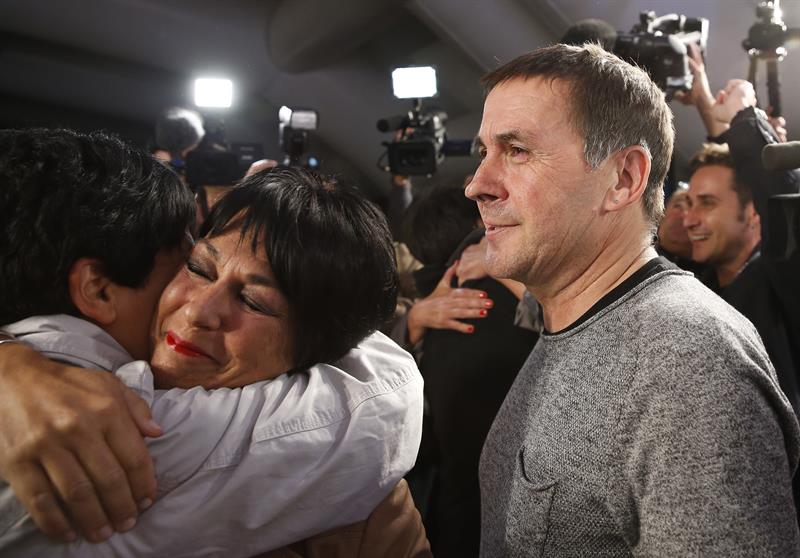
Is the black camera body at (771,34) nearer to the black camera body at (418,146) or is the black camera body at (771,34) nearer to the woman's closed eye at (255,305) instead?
the black camera body at (418,146)

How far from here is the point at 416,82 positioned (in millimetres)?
3254

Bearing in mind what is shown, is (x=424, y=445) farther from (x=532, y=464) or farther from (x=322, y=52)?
(x=322, y=52)

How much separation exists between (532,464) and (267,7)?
18.3 ft

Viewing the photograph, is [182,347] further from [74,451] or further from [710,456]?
[710,456]

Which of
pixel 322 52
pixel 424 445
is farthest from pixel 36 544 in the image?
pixel 322 52

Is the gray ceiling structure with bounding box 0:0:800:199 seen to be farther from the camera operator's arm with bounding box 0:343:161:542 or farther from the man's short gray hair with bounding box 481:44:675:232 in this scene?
the camera operator's arm with bounding box 0:343:161:542

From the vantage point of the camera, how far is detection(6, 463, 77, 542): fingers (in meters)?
0.71

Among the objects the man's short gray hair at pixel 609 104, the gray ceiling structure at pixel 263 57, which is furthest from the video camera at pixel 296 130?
the gray ceiling structure at pixel 263 57

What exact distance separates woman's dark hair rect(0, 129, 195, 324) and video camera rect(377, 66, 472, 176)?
2.21m

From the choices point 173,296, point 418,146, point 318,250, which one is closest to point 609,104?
point 318,250

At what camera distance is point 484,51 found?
474 centimetres

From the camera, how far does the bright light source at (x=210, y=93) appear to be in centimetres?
348

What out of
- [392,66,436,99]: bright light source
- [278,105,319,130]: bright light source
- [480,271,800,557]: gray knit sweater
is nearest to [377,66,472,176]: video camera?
[392,66,436,99]: bright light source

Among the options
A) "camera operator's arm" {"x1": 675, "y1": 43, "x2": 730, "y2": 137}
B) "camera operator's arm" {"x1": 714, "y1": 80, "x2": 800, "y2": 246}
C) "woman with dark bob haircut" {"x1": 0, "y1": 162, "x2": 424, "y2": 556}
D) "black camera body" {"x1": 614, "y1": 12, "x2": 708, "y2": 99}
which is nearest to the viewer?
"woman with dark bob haircut" {"x1": 0, "y1": 162, "x2": 424, "y2": 556}
